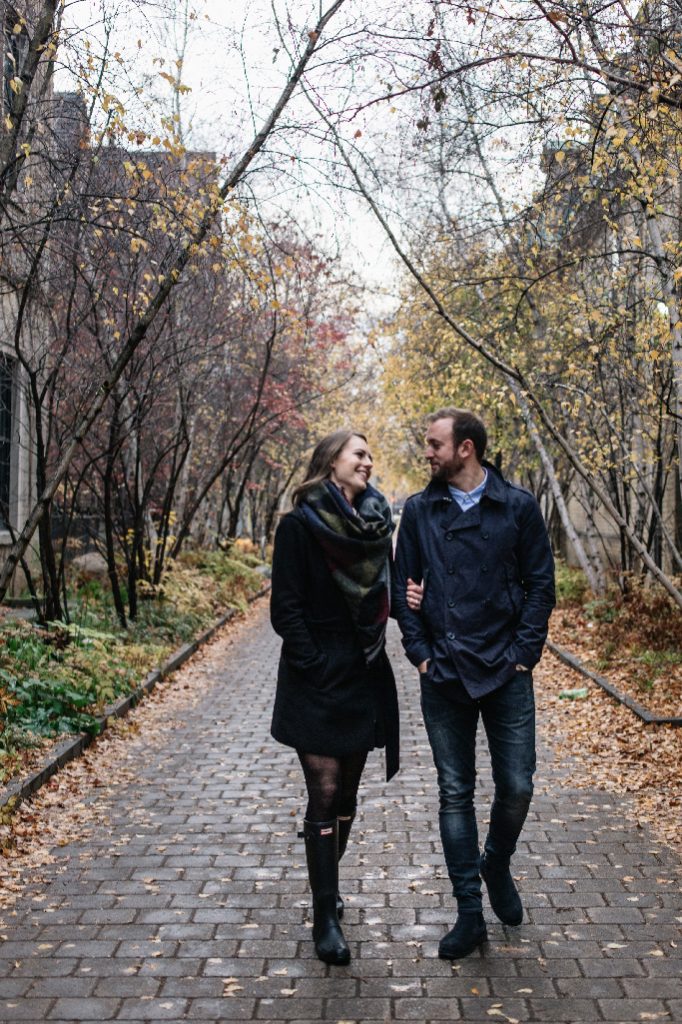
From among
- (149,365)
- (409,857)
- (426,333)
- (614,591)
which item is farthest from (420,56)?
(426,333)

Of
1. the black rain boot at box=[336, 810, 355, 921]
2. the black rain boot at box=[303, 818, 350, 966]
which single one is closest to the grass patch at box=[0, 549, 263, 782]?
the black rain boot at box=[336, 810, 355, 921]

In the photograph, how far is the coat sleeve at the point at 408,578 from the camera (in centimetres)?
471

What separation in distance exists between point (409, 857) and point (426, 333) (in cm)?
1531

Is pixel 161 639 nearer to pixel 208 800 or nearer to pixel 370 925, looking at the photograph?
pixel 208 800

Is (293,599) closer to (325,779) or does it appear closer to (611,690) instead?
(325,779)

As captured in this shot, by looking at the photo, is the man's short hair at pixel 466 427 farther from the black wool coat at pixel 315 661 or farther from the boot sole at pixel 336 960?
the boot sole at pixel 336 960

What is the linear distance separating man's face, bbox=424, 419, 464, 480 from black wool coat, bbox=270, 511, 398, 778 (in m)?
0.64

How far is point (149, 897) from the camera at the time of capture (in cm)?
543

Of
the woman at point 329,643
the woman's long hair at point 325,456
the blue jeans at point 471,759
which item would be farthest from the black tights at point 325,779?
the woman's long hair at point 325,456

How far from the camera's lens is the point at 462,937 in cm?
456

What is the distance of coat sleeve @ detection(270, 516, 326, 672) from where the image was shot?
4.56 metres

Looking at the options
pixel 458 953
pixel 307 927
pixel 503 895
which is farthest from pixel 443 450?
pixel 307 927

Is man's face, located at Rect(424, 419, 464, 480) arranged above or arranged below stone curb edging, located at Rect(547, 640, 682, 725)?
above

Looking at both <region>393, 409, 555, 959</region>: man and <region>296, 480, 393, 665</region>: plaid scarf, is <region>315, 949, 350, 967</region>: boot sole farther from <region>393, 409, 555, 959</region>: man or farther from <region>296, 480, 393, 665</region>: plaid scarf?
<region>296, 480, 393, 665</region>: plaid scarf
